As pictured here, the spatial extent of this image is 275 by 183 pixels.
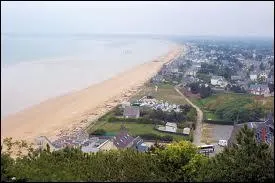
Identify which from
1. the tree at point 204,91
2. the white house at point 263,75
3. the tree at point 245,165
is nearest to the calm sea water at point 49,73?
the tree at point 204,91

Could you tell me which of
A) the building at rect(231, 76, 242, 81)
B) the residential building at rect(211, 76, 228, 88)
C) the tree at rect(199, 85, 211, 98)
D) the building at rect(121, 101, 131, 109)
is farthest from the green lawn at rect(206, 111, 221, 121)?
the building at rect(231, 76, 242, 81)

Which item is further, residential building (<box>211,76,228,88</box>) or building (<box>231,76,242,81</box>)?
building (<box>231,76,242,81</box>)

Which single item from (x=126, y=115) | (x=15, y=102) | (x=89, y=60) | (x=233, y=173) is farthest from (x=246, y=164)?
(x=89, y=60)

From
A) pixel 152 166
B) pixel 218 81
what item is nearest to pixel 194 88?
pixel 218 81

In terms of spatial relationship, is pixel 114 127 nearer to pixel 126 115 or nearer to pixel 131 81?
pixel 126 115

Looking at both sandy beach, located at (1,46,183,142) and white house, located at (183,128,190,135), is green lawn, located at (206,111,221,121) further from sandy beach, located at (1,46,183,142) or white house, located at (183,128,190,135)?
sandy beach, located at (1,46,183,142)

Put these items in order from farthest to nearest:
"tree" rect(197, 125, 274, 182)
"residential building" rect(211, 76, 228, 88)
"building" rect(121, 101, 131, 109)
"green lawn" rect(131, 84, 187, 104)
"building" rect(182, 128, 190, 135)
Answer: "residential building" rect(211, 76, 228, 88)
"green lawn" rect(131, 84, 187, 104)
"building" rect(121, 101, 131, 109)
"building" rect(182, 128, 190, 135)
"tree" rect(197, 125, 274, 182)

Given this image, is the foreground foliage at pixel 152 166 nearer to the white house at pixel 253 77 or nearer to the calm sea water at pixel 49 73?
the calm sea water at pixel 49 73
